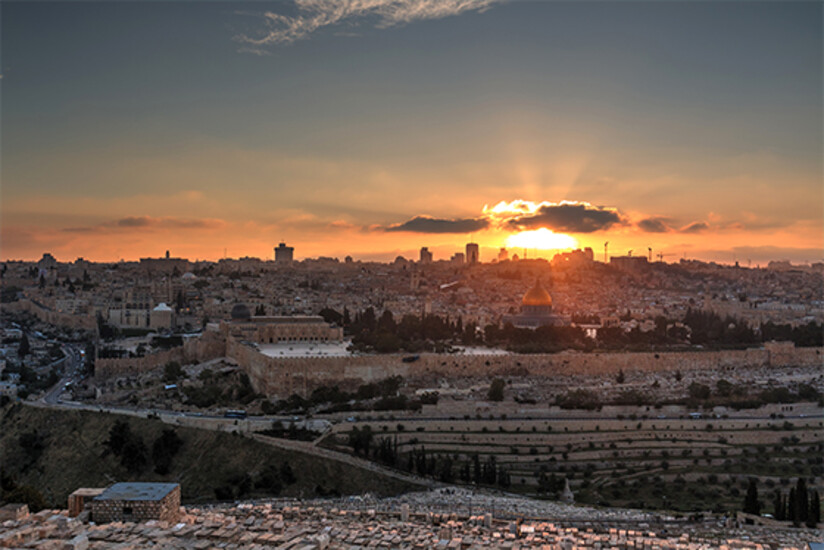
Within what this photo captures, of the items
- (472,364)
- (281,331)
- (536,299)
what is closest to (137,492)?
(472,364)

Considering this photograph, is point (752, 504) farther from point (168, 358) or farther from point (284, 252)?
point (284, 252)

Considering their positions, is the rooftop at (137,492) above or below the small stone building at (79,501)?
above

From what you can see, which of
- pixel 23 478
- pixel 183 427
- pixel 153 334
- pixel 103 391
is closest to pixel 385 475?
pixel 183 427

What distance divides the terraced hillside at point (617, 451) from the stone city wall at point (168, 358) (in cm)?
1088

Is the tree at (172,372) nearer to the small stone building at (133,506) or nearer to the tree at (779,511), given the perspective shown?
the small stone building at (133,506)

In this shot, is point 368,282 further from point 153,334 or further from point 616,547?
point 616,547

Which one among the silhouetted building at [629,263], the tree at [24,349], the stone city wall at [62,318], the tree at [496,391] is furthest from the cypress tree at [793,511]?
the silhouetted building at [629,263]

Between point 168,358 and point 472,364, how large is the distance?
11.2 m

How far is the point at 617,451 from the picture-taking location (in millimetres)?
21234

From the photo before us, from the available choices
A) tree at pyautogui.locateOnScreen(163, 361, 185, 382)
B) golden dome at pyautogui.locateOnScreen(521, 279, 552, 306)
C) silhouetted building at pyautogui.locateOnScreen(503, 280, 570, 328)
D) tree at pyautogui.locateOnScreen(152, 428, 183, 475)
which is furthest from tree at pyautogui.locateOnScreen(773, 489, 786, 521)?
golden dome at pyautogui.locateOnScreen(521, 279, 552, 306)

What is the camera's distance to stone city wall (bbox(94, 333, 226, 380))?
28.8 metres

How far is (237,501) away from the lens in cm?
1741

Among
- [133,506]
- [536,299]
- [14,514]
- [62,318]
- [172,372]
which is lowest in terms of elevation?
[14,514]

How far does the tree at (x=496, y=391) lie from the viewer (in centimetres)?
2419
